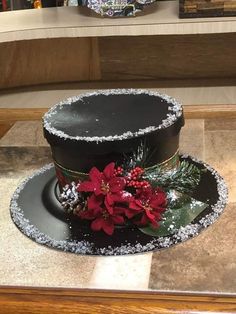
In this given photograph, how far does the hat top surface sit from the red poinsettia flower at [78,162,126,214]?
51 mm

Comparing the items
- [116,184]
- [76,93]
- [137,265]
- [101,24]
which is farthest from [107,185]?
[76,93]

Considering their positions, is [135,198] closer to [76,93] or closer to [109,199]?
[109,199]

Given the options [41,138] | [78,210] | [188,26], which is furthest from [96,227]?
[188,26]

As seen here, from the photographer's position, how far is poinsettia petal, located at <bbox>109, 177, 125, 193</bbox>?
Result: 77 cm

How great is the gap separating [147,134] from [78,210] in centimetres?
16

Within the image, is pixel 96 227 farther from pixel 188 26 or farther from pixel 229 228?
pixel 188 26

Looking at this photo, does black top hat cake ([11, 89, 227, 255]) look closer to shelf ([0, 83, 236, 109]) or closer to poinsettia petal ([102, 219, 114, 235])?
poinsettia petal ([102, 219, 114, 235])

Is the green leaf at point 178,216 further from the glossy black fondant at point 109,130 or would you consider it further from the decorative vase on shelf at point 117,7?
Result: the decorative vase on shelf at point 117,7

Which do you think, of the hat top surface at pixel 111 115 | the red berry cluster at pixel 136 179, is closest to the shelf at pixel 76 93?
the hat top surface at pixel 111 115

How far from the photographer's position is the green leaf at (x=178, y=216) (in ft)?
2.64

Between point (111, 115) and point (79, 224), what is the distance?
0.60 feet

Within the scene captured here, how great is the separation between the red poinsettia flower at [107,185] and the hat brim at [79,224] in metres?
0.06

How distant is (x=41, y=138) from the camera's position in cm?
117

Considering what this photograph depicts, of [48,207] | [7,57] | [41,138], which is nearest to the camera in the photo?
[48,207]
